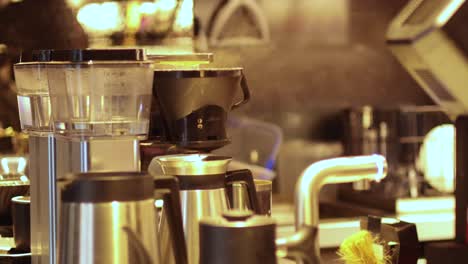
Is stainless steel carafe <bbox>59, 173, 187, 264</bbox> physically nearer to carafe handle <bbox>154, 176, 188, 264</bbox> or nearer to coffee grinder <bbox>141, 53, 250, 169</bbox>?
carafe handle <bbox>154, 176, 188, 264</bbox>

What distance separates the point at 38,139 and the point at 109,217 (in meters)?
0.38

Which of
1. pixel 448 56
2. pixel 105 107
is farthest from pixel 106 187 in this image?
pixel 448 56

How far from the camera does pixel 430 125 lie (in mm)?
4270

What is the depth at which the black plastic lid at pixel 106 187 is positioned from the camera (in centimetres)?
114

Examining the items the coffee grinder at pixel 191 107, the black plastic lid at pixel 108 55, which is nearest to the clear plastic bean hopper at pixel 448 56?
the coffee grinder at pixel 191 107

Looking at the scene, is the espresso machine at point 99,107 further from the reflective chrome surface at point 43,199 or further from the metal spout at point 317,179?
the metal spout at point 317,179

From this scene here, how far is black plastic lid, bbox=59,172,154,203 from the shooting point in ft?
3.74

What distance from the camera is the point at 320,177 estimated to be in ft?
3.88

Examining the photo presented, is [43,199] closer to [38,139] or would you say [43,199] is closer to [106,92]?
[38,139]

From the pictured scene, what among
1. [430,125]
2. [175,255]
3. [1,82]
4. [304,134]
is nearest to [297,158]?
[304,134]

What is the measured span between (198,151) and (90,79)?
0.83 ft

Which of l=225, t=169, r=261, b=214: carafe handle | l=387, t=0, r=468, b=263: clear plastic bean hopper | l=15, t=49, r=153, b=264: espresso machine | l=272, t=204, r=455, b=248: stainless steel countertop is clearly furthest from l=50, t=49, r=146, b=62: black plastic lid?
l=272, t=204, r=455, b=248: stainless steel countertop

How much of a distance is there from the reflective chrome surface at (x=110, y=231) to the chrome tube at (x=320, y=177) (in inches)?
7.2

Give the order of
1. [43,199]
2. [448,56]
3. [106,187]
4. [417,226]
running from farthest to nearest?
[417,226] < [448,56] < [43,199] < [106,187]
